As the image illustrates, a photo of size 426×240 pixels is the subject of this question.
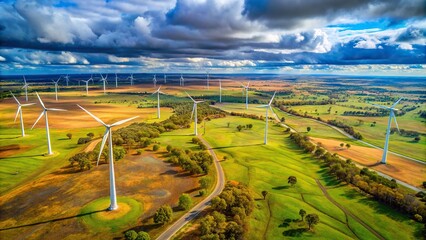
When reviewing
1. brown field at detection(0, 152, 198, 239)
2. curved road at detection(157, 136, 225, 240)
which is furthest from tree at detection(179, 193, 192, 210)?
brown field at detection(0, 152, 198, 239)

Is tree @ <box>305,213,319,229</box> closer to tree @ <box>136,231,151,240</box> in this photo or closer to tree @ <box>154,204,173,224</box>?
tree @ <box>154,204,173,224</box>

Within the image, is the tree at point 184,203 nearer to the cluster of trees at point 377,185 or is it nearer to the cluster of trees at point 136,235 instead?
the cluster of trees at point 136,235

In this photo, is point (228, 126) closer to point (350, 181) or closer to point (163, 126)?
point (163, 126)

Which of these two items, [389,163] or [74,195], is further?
[389,163]

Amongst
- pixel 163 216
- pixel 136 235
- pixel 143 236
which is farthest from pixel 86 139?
pixel 143 236

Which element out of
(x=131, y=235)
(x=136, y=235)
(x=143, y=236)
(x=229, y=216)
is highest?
(x=143, y=236)

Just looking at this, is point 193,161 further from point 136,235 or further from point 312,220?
point 312,220
